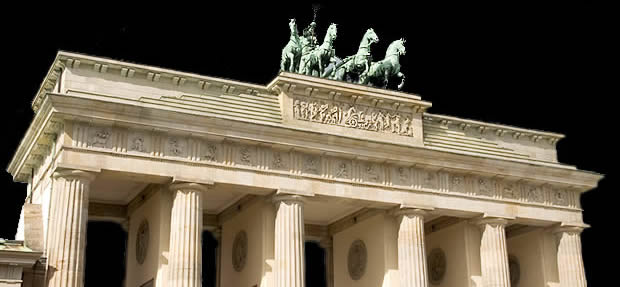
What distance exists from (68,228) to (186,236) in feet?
13.0

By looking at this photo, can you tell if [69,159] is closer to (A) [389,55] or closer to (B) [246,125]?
(B) [246,125]

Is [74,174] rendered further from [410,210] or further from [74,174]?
[410,210]

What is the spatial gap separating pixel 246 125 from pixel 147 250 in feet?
19.3

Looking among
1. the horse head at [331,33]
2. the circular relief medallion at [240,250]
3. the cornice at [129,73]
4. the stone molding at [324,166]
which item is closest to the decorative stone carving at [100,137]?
the stone molding at [324,166]

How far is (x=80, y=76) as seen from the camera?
29312 millimetres

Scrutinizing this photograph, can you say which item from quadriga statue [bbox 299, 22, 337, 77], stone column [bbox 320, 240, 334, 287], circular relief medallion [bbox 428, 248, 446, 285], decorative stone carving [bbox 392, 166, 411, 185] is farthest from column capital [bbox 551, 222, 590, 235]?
quadriga statue [bbox 299, 22, 337, 77]

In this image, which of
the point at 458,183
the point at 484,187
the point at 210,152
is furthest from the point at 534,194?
the point at 210,152

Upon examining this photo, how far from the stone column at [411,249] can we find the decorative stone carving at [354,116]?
335cm

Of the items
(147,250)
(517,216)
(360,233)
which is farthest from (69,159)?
(517,216)

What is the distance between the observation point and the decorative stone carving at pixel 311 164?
104 feet

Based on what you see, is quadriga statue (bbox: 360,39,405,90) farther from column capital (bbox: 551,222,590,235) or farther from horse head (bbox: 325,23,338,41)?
column capital (bbox: 551,222,590,235)

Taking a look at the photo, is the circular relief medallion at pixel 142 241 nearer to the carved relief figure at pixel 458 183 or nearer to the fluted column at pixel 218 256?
the fluted column at pixel 218 256

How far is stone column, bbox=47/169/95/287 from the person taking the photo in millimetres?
26453

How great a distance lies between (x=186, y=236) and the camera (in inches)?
1137
